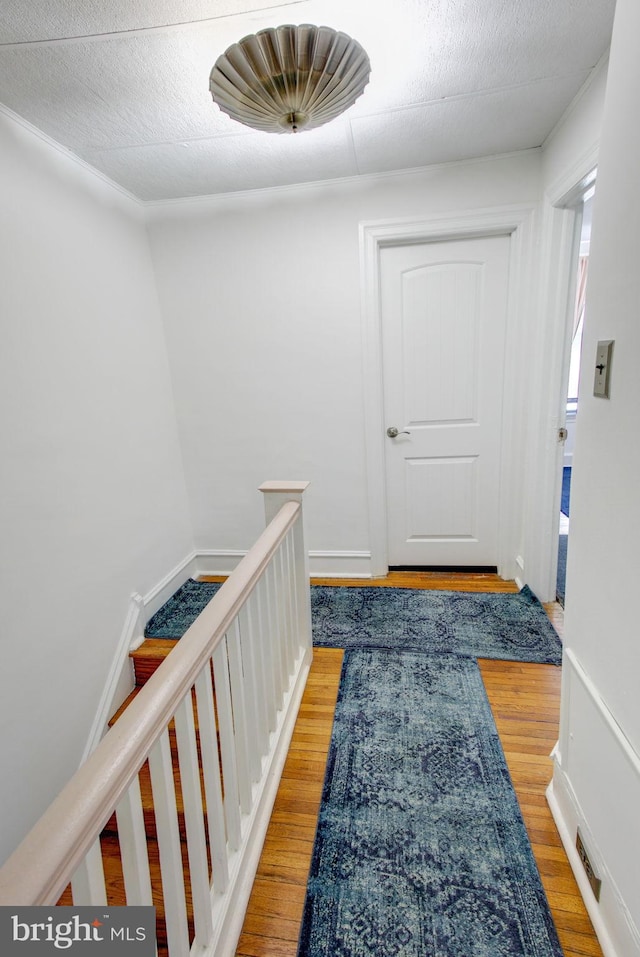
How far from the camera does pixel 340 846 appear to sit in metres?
1.27

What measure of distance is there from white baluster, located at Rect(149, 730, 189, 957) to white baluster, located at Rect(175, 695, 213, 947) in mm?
52

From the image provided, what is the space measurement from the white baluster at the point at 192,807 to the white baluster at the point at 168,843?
52 millimetres

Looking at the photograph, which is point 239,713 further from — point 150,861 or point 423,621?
point 423,621

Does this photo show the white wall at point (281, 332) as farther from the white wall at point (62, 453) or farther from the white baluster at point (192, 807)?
the white baluster at point (192, 807)

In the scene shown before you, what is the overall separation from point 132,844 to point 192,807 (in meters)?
0.20

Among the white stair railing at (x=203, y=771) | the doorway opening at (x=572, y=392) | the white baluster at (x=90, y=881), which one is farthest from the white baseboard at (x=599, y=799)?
the doorway opening at (x=572, y=392)

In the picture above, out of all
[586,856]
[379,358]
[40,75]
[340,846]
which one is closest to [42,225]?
[40,75]

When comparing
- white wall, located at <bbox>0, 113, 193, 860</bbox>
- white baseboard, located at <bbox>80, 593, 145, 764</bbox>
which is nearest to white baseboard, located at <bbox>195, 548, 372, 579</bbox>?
white wall, located at <bbox>0, 113, 193, 860</bbox>

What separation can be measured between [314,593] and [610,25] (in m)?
2.65

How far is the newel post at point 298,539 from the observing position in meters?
1.77

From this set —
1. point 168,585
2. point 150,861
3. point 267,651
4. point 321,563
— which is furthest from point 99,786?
point 321,563

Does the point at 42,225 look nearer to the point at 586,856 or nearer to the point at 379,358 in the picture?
the point at 379,358

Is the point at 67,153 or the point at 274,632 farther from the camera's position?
the point at 67,153

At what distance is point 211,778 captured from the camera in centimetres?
101
